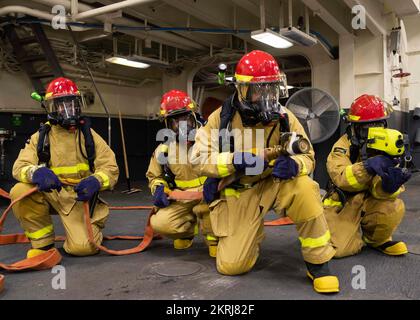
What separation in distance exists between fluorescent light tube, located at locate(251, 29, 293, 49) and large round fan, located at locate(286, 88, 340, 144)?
791 millimetres

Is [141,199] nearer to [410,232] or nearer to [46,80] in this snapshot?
[46,80]

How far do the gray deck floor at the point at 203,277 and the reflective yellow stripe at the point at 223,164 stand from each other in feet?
2.17

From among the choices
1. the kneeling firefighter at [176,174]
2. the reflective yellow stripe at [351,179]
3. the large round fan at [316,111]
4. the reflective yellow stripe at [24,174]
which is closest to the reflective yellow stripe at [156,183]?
the kneeling firefighter at [176,174]

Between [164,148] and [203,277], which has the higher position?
[164,148]

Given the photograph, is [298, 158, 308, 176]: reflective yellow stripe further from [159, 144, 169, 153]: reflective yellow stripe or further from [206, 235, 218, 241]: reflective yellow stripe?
[159, 144, 169, 153]: reflective yellow stripe

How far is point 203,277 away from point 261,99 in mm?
1184

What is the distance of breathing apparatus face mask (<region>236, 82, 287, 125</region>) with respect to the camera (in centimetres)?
237

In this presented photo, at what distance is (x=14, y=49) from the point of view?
19.2 ft

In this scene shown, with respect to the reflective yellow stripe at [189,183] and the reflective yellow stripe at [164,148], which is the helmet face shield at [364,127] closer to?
the reflective yellow stripe at [189,183]

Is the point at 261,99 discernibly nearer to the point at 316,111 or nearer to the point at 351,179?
the point at 351,179

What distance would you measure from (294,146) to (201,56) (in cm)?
596

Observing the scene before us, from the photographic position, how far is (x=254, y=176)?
247cm

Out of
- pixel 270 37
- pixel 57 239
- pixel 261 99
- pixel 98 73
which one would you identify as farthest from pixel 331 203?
pixel 98 73

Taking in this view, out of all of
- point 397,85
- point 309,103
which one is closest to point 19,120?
point 309,103
